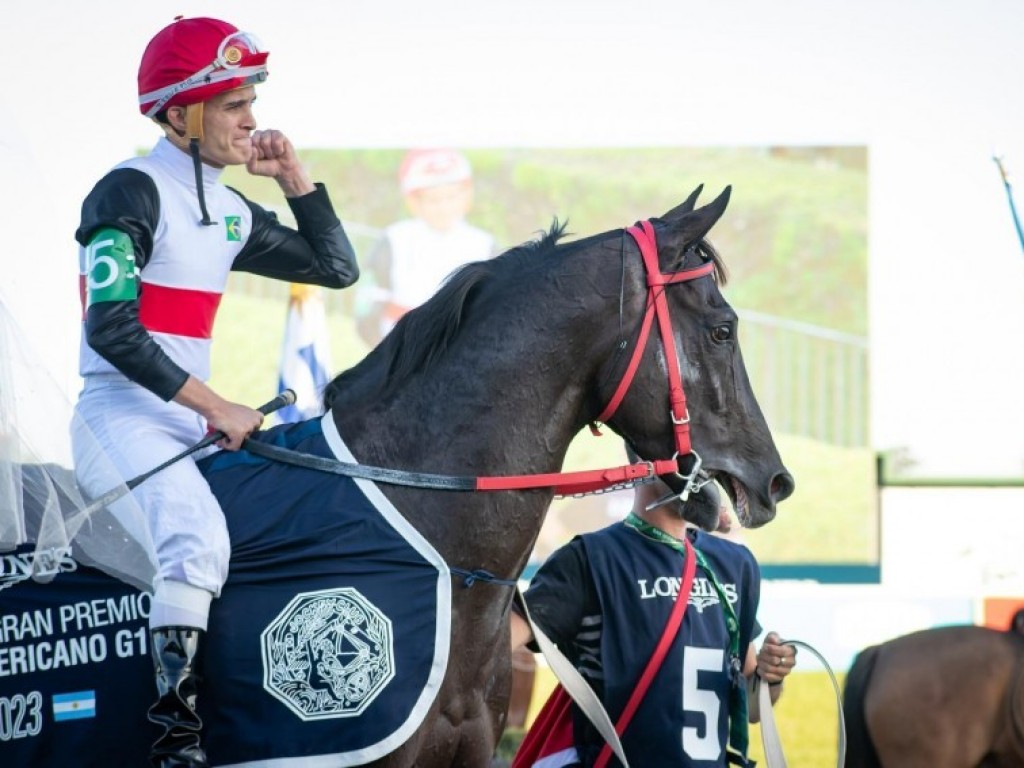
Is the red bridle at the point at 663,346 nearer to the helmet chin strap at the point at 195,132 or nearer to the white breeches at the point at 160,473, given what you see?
the white breeches at the point at 160,473

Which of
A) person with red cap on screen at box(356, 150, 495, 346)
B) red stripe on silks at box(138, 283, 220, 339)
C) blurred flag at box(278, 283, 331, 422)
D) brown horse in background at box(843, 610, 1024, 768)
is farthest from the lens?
person with red cap on screen at box(356, 150, 495, 346)

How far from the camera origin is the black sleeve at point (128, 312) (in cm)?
284

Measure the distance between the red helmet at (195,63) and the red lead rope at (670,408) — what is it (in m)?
1.01

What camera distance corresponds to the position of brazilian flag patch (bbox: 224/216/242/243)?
10.5 feet

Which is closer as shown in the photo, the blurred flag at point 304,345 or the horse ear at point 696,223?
the horse ear at point 696,223

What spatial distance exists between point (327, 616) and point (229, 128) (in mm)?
1170

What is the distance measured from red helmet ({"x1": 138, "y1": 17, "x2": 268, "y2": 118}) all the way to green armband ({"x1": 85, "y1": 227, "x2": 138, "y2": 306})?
40cm

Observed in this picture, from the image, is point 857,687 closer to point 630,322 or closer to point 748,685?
point 748,685

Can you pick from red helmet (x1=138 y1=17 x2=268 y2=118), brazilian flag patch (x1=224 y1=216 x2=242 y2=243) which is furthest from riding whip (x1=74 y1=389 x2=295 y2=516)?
red helmet (x1=138 y1=17 x2=268 y2=118)

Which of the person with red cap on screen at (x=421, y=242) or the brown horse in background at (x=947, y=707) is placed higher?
the person with red cap on screen at (x=421, y=242)

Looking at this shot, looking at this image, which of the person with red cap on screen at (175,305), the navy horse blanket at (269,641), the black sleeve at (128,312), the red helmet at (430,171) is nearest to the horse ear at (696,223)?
the navy horse blanket at (269,641)

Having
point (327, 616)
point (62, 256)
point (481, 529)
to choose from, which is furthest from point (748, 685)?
point (62, 256)

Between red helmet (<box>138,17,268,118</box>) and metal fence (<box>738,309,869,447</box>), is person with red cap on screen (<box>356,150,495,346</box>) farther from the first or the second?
red helmet (<box>138,17,268,118</box>)

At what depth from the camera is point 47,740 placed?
2.84 m
